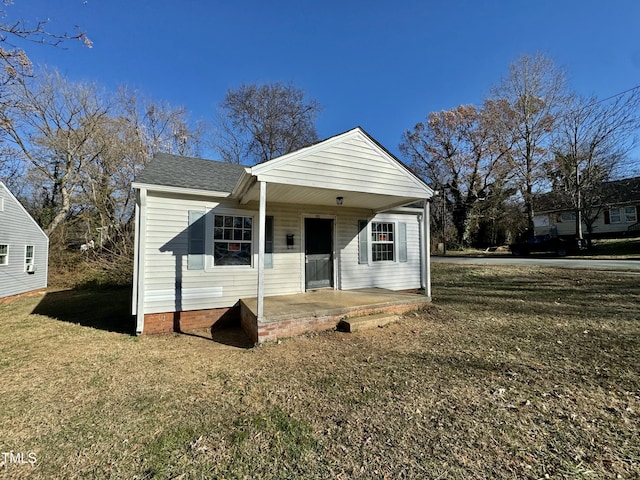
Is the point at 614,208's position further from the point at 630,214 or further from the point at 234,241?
the point at 234,241

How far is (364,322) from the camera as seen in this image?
18.6 ft

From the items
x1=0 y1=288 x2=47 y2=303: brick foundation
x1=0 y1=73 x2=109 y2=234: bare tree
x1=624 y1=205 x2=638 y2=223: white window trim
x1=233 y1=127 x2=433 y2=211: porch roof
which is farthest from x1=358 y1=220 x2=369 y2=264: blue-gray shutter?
x1=624 y1=205 x2=638 y2=223: white window trim

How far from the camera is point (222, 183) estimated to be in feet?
22.5

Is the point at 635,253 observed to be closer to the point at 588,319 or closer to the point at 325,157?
the point at 588,319

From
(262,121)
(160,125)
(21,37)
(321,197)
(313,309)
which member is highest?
(262,121)

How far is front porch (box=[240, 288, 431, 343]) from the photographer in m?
5.13

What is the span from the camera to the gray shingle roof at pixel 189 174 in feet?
19.9

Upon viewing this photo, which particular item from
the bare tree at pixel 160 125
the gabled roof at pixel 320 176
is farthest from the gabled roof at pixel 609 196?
the bare tree at pixel 160 125

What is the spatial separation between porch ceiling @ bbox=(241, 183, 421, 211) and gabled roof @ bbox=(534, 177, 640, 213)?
2360 centimetres

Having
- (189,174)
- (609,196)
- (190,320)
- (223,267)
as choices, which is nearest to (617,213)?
(609,196)

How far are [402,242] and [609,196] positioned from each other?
24.4 metres

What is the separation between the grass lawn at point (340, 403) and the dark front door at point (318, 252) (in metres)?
2.62

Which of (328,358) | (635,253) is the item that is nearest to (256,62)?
(328,358)

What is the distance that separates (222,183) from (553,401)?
6844 mm
